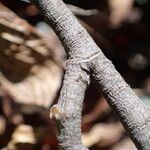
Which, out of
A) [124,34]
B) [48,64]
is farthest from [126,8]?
[48,64]

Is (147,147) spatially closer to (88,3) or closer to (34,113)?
(34,113)

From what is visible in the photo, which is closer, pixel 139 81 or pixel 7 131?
pixel 7 131

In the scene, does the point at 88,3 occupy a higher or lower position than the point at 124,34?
higher

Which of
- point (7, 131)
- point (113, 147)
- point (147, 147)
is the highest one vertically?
point (147, 147)

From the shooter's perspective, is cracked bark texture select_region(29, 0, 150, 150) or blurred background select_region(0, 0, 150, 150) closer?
cracked bark texture select_region(29, 0, 150, 150)

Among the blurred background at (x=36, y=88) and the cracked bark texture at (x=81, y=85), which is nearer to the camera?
the cracked bark texture at (x=81, y=85)

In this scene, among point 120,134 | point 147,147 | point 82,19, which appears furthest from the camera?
point 82,19

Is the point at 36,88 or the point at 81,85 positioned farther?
the point at 36,88

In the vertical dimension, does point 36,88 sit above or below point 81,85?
below
